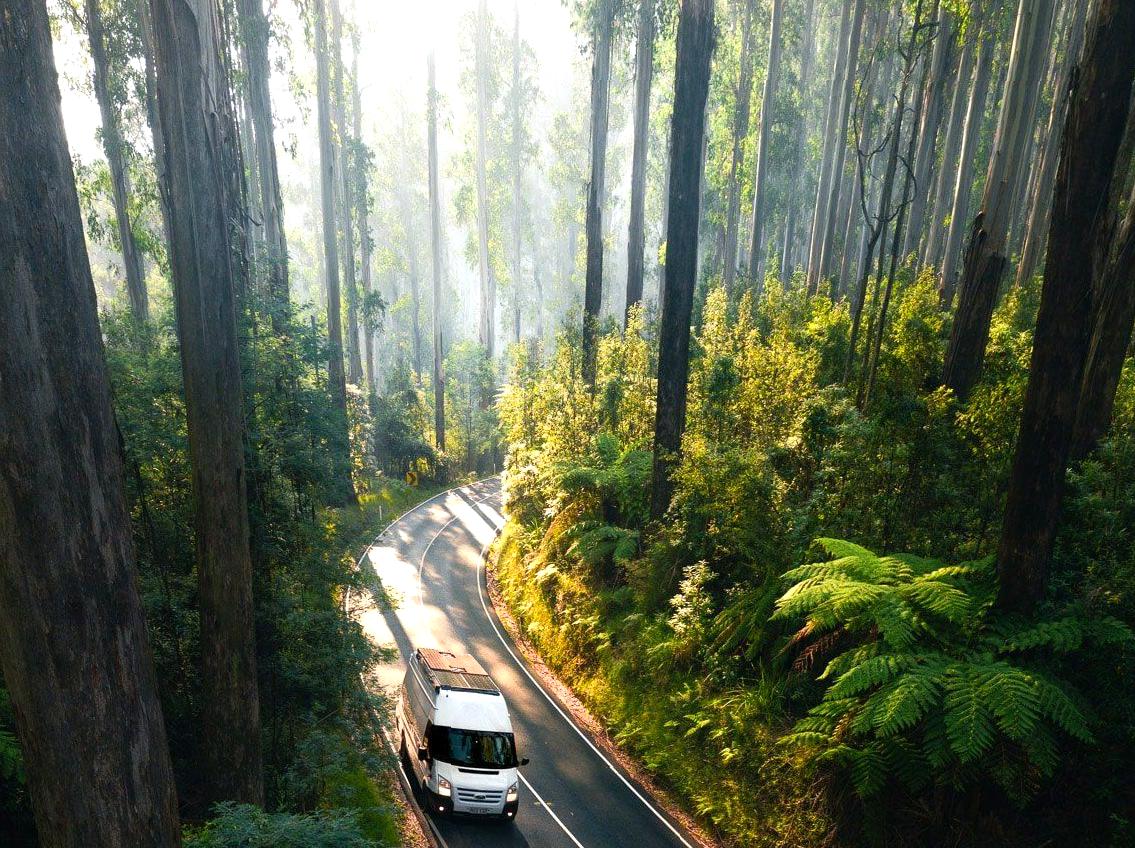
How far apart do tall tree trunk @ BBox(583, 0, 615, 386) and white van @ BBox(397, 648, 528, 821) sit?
10795mm

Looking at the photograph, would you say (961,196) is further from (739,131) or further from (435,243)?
(435,243)

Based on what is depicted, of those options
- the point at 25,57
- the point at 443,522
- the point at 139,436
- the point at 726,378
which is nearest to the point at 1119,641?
the point at 726,378

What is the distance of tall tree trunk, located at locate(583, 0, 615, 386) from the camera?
1942cm

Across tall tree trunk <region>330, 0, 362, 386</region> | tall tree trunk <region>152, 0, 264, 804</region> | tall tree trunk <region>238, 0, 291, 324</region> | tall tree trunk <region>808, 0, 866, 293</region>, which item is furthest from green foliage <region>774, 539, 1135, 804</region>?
tall tree trunk <region>330, 0, 362, 386</region>

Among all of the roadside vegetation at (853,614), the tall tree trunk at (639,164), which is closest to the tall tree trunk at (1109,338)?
the roadside vegetation at (853,614)

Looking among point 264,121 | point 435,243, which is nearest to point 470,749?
point 264,121

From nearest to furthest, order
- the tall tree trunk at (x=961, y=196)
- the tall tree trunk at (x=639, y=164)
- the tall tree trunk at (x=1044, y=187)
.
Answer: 1. the tall tree trunk at (x=961, y=196)
2. the tall tree trunk at (x=1044, y=187)
3. the tall tree trunk at (x=639, y=164)

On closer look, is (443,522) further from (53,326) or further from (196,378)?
(53,326)

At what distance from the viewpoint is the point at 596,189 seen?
865 inches

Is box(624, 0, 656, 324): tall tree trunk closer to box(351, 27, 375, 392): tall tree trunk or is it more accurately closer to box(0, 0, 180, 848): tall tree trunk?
box(351, 27, 375, 392): tall tree trunk

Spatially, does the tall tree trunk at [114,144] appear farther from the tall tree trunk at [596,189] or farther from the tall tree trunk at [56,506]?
the tall tree trunk at [56,506]

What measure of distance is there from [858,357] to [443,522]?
18235 millimetres

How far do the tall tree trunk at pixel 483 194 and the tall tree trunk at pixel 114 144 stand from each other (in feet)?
79.6

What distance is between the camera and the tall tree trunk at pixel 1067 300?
539 cm
